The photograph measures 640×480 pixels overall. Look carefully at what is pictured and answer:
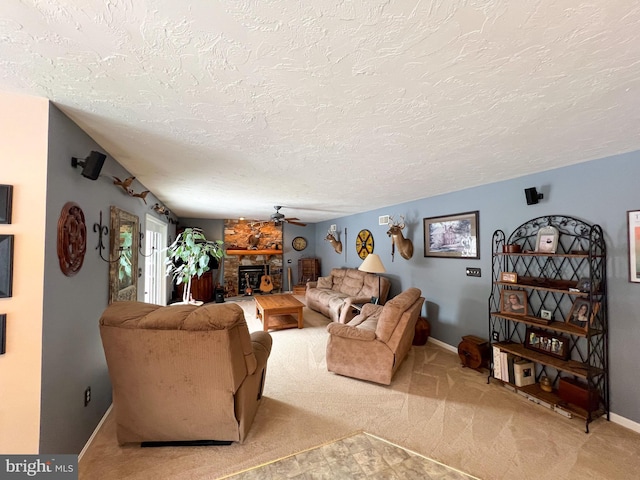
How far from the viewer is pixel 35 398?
133 cm

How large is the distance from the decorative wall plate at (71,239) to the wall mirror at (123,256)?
20.8 inches

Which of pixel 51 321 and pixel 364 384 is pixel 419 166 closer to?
pixel 364 384

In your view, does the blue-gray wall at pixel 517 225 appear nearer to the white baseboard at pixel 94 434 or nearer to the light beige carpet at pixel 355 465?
the light beige carpet at pixel 355 465

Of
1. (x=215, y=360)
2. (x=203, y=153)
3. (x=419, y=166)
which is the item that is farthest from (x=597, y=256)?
(x=203, y=153)

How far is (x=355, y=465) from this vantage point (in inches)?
66.9

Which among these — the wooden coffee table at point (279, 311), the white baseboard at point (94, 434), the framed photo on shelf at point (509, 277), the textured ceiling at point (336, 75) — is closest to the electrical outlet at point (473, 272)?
the framed photo on shelf at point (509, 277)

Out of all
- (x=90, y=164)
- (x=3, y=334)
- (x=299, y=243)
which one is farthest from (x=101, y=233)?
(x=299, y=243)

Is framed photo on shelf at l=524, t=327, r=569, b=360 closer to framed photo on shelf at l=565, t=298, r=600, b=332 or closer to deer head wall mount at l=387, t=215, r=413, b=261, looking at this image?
framed photo on shelf at l=565, t=298, r=600, b=332

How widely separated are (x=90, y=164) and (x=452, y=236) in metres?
3.92

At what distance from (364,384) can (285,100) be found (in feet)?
8.99

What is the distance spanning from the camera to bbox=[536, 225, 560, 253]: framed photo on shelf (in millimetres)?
2417

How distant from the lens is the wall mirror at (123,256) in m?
2.26

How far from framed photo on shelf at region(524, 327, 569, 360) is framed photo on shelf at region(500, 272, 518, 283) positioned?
1.78 feet

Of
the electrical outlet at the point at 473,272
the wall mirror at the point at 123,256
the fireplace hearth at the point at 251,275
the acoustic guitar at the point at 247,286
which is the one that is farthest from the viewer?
the fireplace hearth at the point at 251,275
